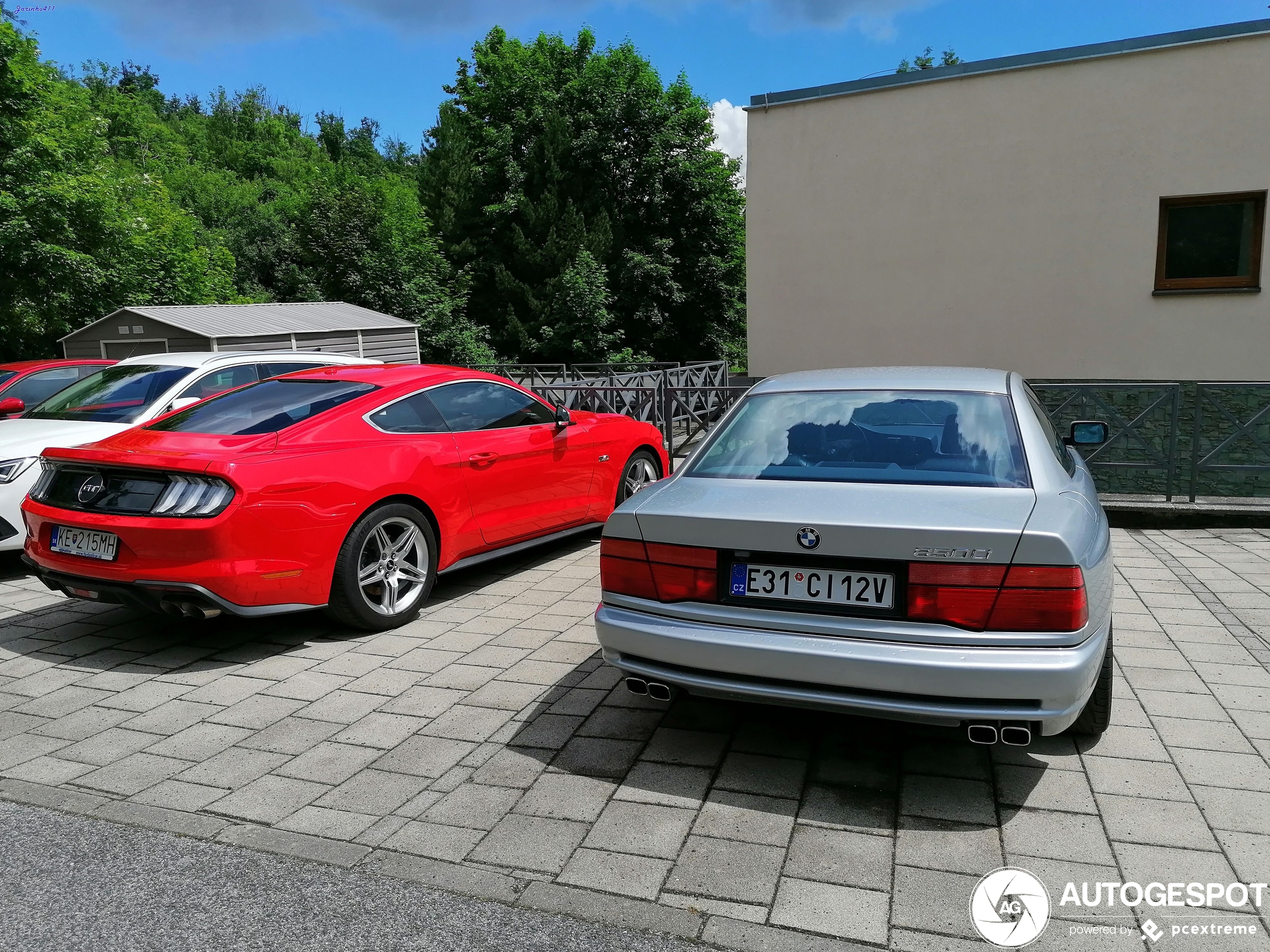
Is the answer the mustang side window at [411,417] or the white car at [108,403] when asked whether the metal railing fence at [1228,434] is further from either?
the white car at [108,403]

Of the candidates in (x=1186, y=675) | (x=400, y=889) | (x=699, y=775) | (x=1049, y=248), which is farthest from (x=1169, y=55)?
(x=400, y=889)

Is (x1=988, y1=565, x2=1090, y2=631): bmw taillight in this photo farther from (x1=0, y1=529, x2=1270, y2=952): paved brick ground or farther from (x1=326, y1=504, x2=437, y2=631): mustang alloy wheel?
(x1=326, y1=504, x2=437, y2=631): mustang alloy wheel

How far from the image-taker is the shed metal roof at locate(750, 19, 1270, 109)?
10570 millimetres

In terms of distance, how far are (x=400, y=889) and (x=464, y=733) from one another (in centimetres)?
111

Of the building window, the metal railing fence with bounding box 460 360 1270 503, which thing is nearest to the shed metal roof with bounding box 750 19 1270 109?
the building window

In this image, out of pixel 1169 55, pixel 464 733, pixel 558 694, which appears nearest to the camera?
pixel 464 733

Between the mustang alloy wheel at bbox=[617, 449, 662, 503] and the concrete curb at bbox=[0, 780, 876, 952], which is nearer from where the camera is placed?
the concrete curb at bbox=[0, 780, 876, 952]

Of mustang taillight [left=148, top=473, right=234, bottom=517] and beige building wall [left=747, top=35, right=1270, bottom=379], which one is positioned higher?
beige building wall [left=747, top=35, right=1270, bottom=379]

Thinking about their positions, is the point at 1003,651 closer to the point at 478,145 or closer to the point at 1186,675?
the point at 1186,675

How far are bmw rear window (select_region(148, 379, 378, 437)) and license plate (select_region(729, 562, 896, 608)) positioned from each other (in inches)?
118

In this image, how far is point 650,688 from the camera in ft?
11.0

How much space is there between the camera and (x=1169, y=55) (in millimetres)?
10852

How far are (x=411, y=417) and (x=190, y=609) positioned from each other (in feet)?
5.59

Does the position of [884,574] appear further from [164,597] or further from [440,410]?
[440,410]
